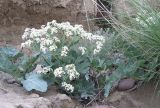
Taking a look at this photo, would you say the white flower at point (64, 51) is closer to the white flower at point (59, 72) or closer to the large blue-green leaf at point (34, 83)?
the white flower at point (59, 72)

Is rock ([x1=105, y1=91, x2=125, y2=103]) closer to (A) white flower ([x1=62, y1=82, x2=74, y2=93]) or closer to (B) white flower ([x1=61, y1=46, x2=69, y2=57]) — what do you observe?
(A) white flower ([x1=62, y1=82, x2=74, y2=93])

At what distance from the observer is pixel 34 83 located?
8.61ft

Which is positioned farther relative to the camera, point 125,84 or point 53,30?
point 125,84

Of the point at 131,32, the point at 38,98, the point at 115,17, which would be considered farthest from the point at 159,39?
the point at 38,98

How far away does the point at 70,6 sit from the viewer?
13.2 ft

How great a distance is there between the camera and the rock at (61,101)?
2.57m

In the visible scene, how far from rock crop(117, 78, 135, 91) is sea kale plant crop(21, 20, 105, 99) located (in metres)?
0.17

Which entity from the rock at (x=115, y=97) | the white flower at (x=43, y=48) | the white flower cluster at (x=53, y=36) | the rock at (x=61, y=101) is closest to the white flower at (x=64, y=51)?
the white flower cluster at (x=53, y=36)

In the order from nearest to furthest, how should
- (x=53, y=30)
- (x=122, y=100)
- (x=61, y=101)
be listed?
(x=61, y=101) < (x=53, y=30) < (x=122, y=100)

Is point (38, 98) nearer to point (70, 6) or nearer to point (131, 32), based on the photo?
point (131, 32)

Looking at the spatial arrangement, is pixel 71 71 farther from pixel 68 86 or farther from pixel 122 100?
pixel 122 100

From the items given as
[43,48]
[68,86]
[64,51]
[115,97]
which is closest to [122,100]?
Result: [115,97]

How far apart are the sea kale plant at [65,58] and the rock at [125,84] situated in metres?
0.17

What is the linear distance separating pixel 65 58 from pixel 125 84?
1.51ft
